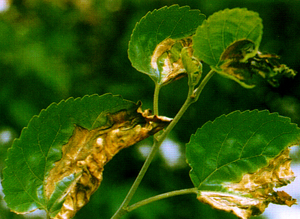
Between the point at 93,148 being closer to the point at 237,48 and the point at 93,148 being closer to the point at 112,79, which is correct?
the point at 237,48

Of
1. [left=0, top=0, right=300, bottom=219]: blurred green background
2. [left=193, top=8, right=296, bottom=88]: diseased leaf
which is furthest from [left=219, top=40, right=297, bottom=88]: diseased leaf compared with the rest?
[left=0, top=0, right=300, bottom=219]: blurred green background

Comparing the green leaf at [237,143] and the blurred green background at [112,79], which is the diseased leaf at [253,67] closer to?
the green leaf at [237,143]

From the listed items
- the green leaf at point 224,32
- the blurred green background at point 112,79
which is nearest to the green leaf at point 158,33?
the green leaf at point 224,32

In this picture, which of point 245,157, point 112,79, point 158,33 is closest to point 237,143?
point 245,157

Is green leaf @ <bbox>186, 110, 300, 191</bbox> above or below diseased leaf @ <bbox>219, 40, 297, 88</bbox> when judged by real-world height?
below

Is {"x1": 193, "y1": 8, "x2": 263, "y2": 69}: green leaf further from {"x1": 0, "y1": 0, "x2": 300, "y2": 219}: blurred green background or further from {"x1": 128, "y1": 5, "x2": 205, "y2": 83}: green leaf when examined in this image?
{"x1": 0, "y1": 0, "x2": 300, "y2": 219}: blurred green background

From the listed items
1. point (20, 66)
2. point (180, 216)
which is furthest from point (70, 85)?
point (180, 216)

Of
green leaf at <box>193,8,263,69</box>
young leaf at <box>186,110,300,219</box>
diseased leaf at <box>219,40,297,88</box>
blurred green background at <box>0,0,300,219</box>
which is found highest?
green leaf at <box>193,8,263,69</box>

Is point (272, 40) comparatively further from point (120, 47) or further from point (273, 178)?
point (273, 178)
